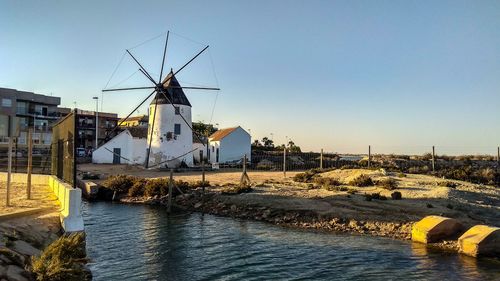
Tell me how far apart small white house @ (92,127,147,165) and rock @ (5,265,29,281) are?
48483 mm

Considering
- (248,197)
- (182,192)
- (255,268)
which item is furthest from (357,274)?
(182,192)

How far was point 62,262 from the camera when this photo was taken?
32.7 feet

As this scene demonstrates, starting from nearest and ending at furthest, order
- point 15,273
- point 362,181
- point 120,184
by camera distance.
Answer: point 15,273 → point 362,181 → point 120,184

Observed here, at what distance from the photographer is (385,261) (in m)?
14.4

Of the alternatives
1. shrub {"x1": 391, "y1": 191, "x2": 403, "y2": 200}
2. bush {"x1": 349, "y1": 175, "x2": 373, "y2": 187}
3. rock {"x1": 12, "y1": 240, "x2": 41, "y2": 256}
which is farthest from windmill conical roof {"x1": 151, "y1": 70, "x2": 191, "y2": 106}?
rock {"x1": 12, "y1": 240, "x2": 41, "y2": 256}

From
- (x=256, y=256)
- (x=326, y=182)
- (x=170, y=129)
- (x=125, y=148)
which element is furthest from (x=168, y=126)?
(x=256, y=256)

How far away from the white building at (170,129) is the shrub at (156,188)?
18567 mm

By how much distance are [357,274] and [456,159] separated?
48.2 m

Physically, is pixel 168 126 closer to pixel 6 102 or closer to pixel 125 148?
pixel 125 148

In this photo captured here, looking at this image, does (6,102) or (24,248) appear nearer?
(24,248)

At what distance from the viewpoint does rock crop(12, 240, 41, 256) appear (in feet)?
33.9

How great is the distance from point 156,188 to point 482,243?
21405 mm

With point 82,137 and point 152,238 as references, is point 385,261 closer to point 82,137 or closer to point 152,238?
point 152,238

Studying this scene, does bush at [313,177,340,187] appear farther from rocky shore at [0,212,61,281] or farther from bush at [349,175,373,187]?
rocky shore at [0,212,61,281]
